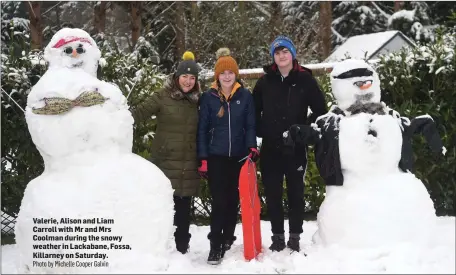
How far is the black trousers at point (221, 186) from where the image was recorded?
418 cm

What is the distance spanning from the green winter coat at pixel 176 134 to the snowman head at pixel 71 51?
609mm

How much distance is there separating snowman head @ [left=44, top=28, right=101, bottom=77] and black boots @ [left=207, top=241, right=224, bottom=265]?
169 centimetres

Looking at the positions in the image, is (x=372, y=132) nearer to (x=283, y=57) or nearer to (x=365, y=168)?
(x=365, y=168)

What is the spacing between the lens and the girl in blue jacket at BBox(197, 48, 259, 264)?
4180 mm

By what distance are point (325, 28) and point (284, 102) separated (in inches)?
482

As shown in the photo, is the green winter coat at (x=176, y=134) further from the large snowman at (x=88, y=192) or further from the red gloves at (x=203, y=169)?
the large snowman at (x=88, y=192)

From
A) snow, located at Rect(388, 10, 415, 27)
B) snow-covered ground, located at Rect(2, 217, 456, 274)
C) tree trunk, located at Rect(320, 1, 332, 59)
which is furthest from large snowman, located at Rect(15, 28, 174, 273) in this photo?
snow, located at Rect(388, 10, 415, 27)

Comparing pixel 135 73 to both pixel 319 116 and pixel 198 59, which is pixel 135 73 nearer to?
pixel 319 116

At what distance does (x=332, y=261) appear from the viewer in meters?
3.57

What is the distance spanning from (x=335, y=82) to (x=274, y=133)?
66 cm

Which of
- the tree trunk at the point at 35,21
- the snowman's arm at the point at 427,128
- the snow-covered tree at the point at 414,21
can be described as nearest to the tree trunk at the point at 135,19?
the tree trunk at the point at 35,21

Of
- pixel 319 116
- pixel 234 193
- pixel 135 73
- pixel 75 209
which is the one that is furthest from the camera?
pixel 135 73

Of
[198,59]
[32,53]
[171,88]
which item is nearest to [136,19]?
[198,59]

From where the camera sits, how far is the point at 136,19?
14836 mm
